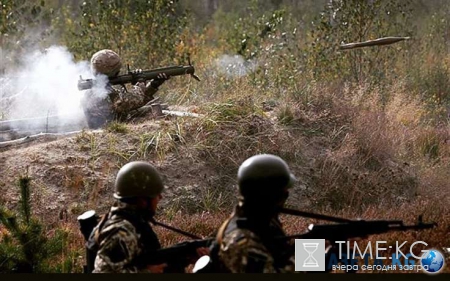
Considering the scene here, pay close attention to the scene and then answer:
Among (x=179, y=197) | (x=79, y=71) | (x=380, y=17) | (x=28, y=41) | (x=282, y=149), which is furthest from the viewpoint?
(x=28, y=41)

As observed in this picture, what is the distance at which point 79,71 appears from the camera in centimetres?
1356

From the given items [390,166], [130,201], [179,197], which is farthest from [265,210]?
[390,166]

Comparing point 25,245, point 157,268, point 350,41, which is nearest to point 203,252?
point 157,268

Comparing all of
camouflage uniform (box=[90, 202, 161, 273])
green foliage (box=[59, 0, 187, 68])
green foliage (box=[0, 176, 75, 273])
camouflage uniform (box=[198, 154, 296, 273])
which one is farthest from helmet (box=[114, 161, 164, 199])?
green foliage (box=[59, 0, 187, 68])

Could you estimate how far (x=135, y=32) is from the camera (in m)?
15.8

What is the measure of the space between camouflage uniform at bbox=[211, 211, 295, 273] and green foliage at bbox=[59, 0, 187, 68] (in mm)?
10792

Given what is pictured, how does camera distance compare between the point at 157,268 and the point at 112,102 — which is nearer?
the point at 157,268

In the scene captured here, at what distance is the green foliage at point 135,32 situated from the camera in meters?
15.8

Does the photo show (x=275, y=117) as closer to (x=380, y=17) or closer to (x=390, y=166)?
(x=390, y=166)

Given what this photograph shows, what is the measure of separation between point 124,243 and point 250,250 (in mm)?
940

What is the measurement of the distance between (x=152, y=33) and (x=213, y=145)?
575 centimetres

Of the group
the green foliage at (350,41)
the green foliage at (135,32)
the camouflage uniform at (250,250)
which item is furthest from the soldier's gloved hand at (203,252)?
the green foliage at (135,32)

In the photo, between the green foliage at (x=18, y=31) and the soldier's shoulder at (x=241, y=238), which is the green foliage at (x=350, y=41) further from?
the soldier's shoulder at (x=241, y=238)

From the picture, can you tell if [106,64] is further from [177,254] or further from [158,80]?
[177,254]
